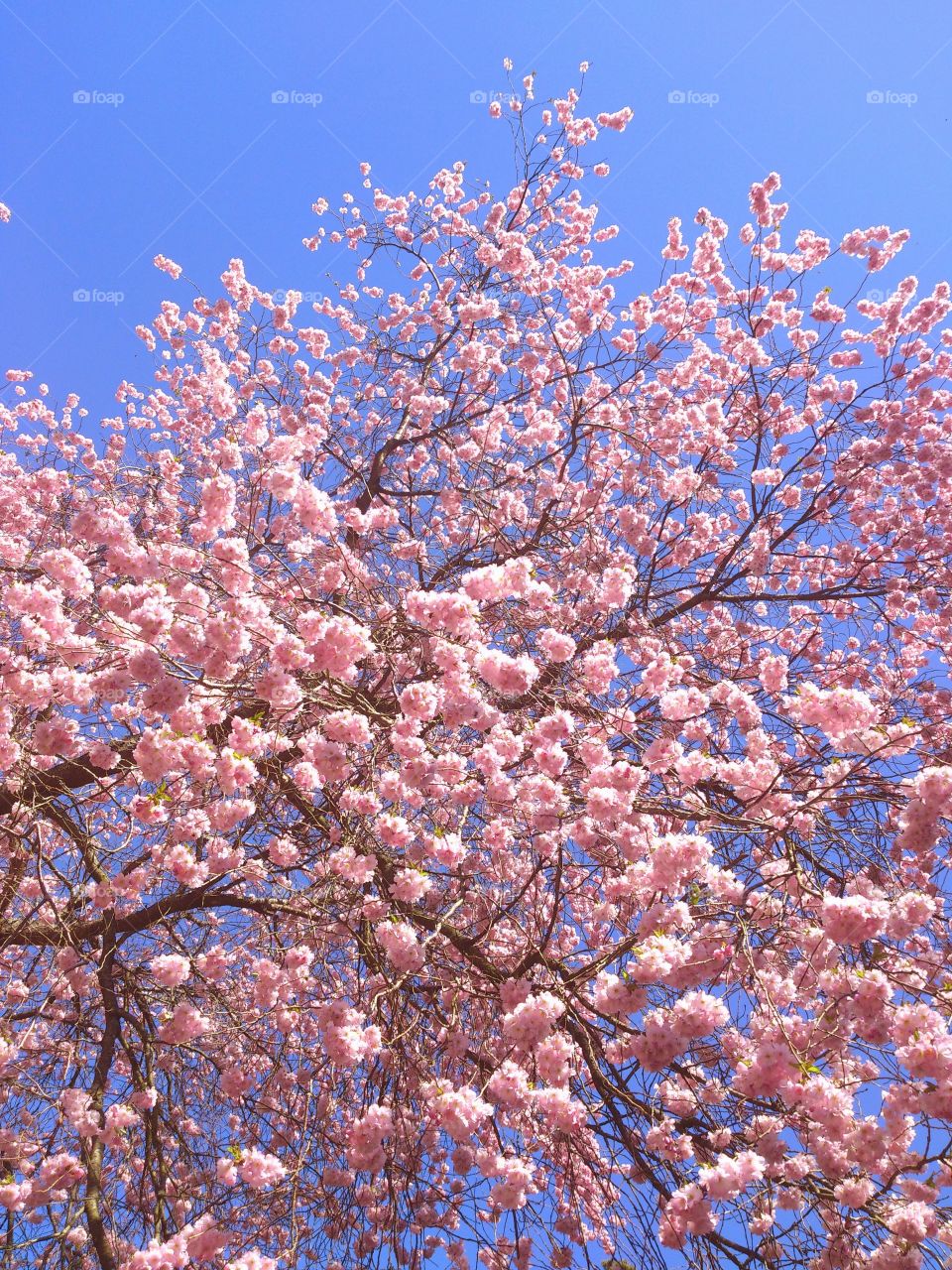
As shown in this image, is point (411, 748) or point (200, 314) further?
point (200, 314)

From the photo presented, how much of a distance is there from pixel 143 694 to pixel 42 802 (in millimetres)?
835

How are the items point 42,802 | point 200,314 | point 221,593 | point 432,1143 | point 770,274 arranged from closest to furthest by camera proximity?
point 42,802 → point 221,593 → point 432,1143 → point 770,274 → point 200,314

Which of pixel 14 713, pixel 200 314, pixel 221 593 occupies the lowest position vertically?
pixel 14 713

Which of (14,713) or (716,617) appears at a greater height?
(716,617)

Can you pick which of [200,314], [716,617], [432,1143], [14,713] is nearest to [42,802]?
[14,713]

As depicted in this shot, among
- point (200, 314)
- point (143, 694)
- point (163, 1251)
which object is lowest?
point (163, 1251)

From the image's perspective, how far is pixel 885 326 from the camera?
8141mm

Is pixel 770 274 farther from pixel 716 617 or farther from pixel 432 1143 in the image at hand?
pixel 432 1143

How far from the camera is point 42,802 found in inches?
139

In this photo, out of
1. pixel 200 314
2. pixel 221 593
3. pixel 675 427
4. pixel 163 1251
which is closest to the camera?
pixel 163 1251

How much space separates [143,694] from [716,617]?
17.9 ft

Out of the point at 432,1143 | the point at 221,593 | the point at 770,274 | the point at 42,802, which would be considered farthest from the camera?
the point at 770,274

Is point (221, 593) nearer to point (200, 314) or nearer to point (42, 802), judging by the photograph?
point (42, 802)

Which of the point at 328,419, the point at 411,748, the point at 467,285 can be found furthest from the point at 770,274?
the point at 411,748
